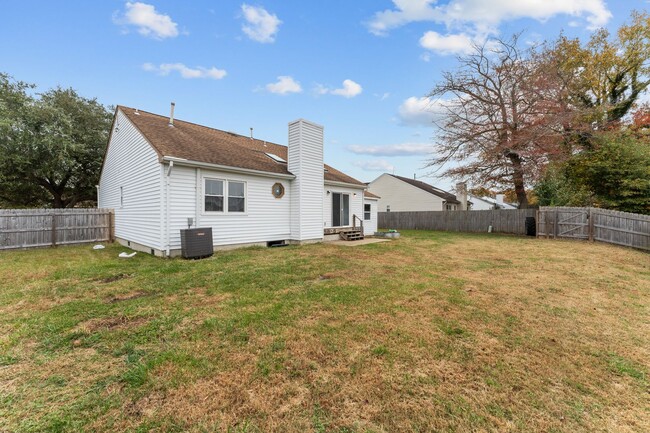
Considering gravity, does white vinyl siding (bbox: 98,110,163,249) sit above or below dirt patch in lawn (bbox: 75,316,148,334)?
above

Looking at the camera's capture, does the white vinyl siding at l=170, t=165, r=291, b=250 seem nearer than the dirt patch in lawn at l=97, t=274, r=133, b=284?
No

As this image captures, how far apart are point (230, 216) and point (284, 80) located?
10.3m

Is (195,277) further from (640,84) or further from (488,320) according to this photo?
(640,84)

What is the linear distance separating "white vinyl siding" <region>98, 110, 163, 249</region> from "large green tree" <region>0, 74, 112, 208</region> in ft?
15.9

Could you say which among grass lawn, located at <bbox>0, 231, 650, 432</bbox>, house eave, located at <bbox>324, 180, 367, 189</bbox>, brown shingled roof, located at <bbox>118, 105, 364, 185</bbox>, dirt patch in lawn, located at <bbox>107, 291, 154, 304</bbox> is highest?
brown shingled roof, located at <bbox>118, 105, 364, 185</bbox>

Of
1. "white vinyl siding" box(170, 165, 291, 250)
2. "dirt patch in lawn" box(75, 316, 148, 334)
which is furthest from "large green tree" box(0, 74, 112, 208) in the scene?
"dirt patch in lawn" box(75, 316, 148, 334)

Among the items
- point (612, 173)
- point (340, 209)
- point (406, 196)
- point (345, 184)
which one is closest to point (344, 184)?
point (345, 184)

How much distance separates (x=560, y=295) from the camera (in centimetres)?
502

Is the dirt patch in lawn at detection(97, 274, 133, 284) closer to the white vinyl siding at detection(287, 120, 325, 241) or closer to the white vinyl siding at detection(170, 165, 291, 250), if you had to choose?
the white vinyl siding at detection(170, 165, 291, 250)

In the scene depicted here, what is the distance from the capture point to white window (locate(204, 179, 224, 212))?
898cm

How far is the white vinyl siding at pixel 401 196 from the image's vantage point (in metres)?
26.3

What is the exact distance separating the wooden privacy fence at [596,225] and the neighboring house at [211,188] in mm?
10871

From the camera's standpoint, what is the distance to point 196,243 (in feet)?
26.3

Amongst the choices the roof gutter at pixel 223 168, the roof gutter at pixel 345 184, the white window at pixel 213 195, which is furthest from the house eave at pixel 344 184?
the white window at pixel 213 195
